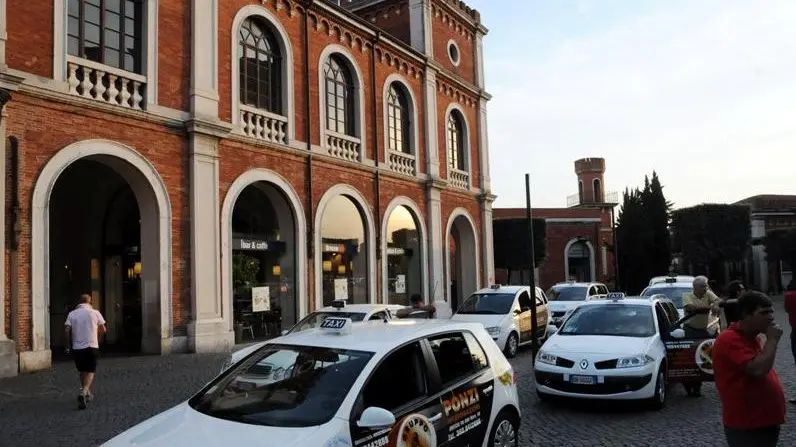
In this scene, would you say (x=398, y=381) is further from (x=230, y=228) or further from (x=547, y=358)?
(x=230, y=228)

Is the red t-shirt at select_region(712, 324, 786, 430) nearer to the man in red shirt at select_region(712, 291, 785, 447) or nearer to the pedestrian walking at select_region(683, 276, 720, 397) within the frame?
the man in red shirt at select_region(712, 291, 785, 447)

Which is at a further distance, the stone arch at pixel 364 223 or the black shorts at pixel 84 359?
the stone arch at pixel 364 223

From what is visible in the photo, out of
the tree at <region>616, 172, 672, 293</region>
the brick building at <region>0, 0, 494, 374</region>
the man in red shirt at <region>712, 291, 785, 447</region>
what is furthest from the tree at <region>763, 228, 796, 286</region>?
the man in red shirt at <region>712, 291, 785, 447</region>

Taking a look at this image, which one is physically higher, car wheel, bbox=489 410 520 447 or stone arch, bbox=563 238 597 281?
stone arch, bbox=563 238 597 281

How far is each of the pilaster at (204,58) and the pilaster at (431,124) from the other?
10.6m

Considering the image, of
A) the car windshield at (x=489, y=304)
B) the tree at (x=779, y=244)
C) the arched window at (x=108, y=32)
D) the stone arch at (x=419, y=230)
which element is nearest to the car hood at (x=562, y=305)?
the car windshield at (x=489, y=304)

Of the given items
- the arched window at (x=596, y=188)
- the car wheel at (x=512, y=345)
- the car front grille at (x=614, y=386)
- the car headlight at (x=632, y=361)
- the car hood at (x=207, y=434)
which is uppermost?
the arched window at (x=596, y=188)

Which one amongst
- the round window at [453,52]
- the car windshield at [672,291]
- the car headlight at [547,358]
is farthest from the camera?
the round window at [453,52]

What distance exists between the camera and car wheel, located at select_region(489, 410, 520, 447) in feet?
18.5

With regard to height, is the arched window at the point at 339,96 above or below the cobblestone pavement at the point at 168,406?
above

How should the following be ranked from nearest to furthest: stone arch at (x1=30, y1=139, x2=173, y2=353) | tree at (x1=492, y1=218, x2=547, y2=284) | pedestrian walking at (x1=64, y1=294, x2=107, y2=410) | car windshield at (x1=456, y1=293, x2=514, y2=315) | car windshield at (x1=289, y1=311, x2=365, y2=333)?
1. pedestrian walking at (x1=64, y1=294, x2=107, y2=410)
2. car windshield at (x1=289, y1=311, x2=365, y2=333)
3. stone arch at (x1=30, y1=139, x2=173, y2=353)
4. car windshield at (x1=456, y1=293, x2=514, y2=315)
5. tree at (x1=492, y1=218, x2=547, y2=284)

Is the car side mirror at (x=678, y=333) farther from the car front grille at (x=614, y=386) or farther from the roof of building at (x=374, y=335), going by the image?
the roof of building at (x=374, y=335)

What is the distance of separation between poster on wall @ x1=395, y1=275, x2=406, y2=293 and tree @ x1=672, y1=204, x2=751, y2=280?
3543 cm

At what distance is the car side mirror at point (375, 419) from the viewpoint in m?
4.03
